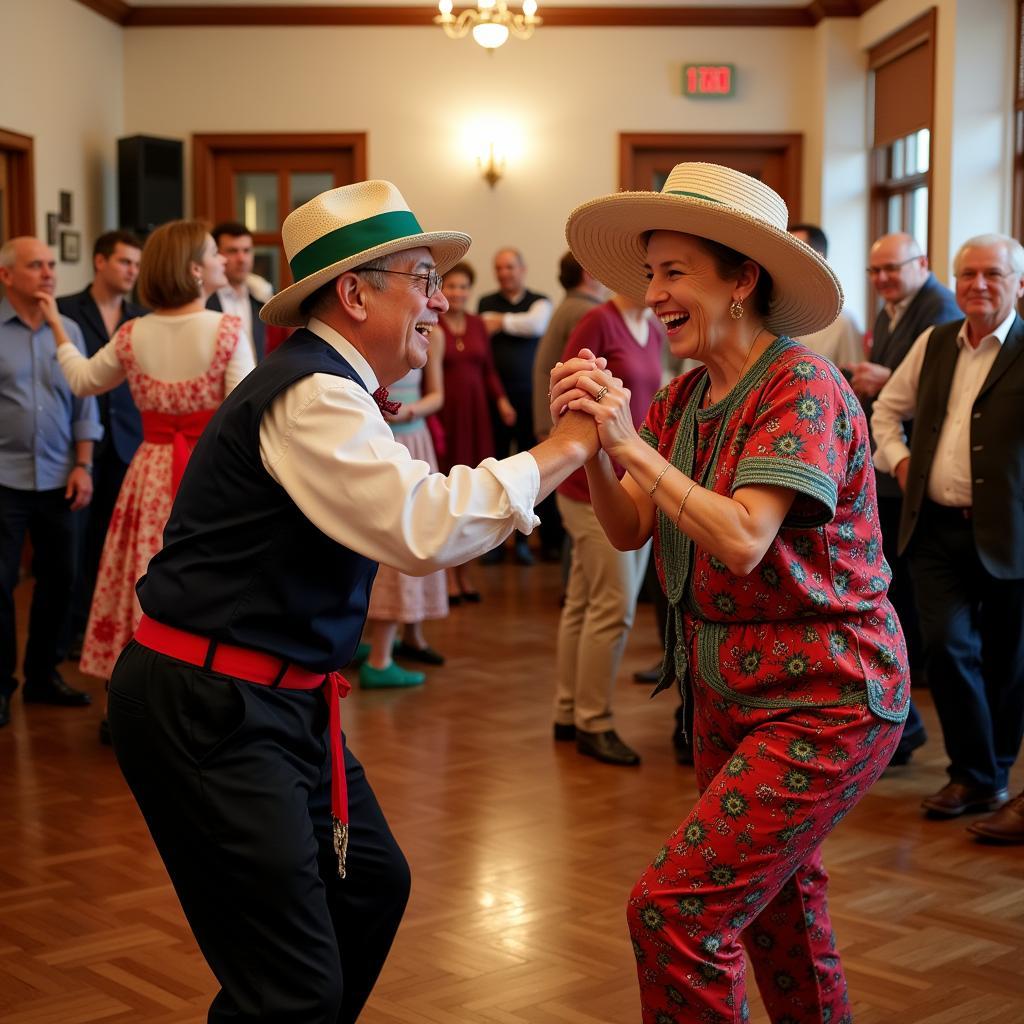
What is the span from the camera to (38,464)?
5344mm

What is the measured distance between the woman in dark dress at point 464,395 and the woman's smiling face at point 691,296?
562 cm

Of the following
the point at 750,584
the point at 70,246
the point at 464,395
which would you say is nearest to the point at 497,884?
the point at 750,584

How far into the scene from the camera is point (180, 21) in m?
10.3

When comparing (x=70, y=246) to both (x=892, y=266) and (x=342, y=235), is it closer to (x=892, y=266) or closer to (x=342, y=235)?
(x=892, y=266)

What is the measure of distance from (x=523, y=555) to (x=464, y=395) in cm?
165

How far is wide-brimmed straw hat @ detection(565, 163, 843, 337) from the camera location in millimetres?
2188

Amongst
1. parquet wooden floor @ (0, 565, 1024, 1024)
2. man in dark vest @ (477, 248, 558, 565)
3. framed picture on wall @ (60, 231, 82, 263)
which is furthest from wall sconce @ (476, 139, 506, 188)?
parquet wooden floor @ (0, 565, 1024, 1024)

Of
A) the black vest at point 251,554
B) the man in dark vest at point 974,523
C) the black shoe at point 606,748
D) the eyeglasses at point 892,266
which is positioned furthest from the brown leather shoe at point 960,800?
A: the black vest at point 251,554

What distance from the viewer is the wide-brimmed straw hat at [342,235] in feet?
6.95

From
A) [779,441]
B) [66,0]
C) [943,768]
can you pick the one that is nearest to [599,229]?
[779,441]

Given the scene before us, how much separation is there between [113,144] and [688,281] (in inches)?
347

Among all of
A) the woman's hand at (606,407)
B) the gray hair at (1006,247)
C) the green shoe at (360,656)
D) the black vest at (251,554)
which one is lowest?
the green shoe at (360,656)

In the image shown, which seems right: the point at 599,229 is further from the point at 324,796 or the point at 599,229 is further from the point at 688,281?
the point at 324,796

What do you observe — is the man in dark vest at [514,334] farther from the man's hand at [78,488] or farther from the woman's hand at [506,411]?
the man's hand at [78,488]
